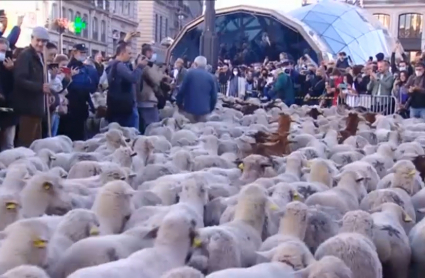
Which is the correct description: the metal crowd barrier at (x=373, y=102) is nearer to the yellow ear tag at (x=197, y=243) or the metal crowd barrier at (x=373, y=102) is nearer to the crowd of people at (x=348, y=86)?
the crowd of people at (x=348, y=86)

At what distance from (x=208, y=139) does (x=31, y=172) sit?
10.1ft

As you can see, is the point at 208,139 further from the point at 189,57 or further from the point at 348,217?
the point at 189,57

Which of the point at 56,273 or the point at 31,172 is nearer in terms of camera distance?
the point at 56,273

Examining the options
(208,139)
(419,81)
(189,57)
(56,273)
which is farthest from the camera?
(189,57)

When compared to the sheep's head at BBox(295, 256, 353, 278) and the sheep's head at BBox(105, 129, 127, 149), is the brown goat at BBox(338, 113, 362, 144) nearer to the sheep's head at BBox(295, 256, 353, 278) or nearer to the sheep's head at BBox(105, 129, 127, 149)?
the sheep's head at BBox(105, 129, 127, 149)

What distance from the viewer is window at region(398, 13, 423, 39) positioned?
27.3 metres

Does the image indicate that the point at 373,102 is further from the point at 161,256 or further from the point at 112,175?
the point at 161,256

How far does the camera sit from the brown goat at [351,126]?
11822mm

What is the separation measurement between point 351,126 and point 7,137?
18.0 feet

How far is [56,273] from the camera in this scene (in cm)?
507

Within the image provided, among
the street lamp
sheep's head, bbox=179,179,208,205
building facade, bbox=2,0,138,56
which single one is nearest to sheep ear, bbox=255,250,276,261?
sheep's head, bbox=179,179,208,205

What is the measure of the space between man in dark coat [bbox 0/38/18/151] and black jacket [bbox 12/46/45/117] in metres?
0.16

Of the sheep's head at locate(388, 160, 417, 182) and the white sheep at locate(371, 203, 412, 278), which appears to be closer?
the white sheep at locate(371, 203, 412, 278)

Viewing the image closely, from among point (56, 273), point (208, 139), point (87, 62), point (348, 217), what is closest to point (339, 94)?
point (87, 62)
